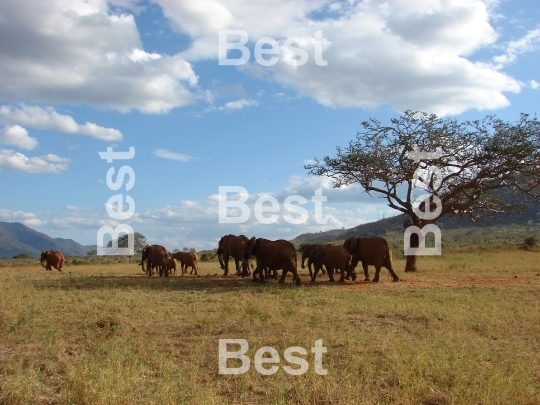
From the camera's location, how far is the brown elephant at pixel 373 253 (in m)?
19.9

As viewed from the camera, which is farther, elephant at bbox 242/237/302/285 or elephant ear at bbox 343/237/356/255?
elephant ear at bbox 343/237/356/255

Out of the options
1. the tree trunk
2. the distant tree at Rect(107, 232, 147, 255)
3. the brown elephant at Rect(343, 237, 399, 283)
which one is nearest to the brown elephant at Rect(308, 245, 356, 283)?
the brown elephant at Rect(343, 237, 399, 283)

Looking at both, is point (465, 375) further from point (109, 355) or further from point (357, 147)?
point (357, 147)

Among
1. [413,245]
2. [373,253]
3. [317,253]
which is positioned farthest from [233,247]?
[413,245]

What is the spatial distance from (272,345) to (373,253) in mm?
12004

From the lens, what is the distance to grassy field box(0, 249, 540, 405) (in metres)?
6.50

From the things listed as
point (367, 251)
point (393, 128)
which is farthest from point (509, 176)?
point (367, 251)

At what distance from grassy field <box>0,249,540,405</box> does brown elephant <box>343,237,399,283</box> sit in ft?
14.5

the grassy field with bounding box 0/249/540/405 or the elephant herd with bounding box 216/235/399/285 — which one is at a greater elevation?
the elephant herd with bounding box 216/235/399/285

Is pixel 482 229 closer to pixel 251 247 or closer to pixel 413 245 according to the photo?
pixel 413 245

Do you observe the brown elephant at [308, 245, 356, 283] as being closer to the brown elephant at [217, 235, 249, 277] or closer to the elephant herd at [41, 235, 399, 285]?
the elephant herd at [41, 235, 399, 285]

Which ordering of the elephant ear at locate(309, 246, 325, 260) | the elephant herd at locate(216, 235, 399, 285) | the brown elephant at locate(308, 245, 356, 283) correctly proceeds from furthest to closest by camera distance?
the elephant ear at locate(309, 246, 325, 260) < the brown elephant at locate(308, 245, 356, 283) < the elephant herd at locate(216, 235, 399, 285)

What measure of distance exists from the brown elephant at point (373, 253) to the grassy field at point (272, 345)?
14.5 ft

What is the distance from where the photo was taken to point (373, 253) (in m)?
20.1
